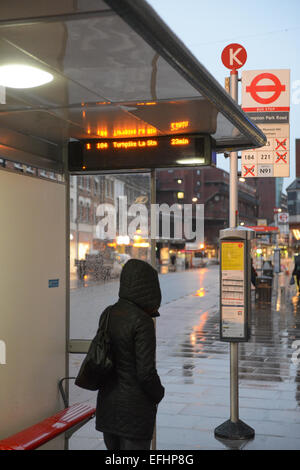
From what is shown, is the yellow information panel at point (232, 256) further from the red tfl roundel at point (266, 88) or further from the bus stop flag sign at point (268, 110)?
the red tfl roundel at point (266, 88)

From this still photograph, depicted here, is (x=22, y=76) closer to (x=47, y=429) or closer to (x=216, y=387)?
(x=47, y=429)

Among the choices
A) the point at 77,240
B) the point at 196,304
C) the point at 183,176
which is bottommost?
the point at 196,304

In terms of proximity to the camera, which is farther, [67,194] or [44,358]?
[67,194]

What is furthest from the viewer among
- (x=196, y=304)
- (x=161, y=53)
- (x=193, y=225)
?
(x=193, y=225)

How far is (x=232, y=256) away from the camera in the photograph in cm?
701

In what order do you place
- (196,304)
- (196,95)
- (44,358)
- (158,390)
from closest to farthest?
(158,390), (196,95), (44,358), (196,304)

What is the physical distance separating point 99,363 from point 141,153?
8.52ft

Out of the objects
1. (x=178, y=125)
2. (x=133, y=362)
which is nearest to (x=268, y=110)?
(x=178, y=125)

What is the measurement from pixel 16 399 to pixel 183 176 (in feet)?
379

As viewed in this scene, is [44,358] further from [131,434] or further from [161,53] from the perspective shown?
[161,53]

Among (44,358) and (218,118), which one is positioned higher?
(218,118)

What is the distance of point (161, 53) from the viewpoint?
3.62 metres

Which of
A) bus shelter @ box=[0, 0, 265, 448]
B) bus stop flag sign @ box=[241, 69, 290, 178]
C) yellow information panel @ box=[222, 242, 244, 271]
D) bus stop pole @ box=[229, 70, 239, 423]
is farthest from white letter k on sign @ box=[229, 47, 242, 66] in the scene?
bus stop flag sign @ box=[241, 69, 290, 178]
